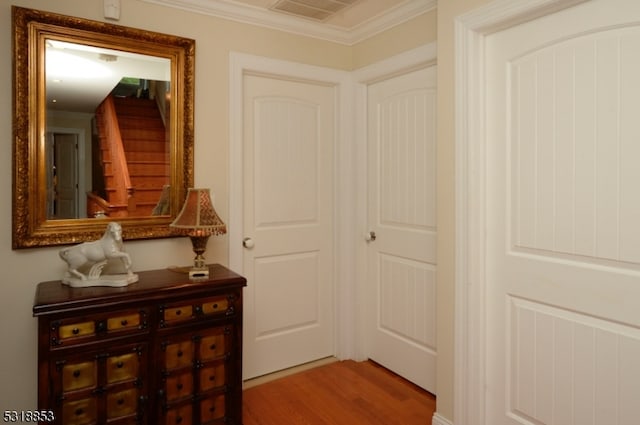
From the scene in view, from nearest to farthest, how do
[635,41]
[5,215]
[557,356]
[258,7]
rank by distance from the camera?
[635,41], [557,356], [5,215], [258,7]

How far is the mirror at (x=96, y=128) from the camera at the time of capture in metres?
2.02

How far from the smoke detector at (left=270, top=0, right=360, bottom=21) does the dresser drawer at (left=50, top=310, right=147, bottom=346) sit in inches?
73.3

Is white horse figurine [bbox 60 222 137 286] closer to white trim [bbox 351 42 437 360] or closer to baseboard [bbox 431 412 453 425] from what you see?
white trim [bbox 351 42 437 360]

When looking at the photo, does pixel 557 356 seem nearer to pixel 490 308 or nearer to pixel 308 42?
pixel 490 308

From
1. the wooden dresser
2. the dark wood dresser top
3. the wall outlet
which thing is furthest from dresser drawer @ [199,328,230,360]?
the wall outlet

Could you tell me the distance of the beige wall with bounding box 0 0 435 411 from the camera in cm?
201

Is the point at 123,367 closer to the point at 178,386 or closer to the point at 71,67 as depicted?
the point at 178,386

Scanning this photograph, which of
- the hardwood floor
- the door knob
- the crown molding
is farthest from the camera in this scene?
the door knob

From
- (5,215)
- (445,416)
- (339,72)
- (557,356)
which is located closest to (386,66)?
(339,72)

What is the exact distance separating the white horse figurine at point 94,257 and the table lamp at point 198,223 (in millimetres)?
274

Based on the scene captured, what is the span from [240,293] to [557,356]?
57.1 inches

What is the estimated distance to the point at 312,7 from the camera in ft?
8.43

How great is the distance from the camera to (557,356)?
5.91ft

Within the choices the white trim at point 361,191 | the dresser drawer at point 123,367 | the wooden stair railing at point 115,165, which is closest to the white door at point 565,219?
the white trim at point 361,191
